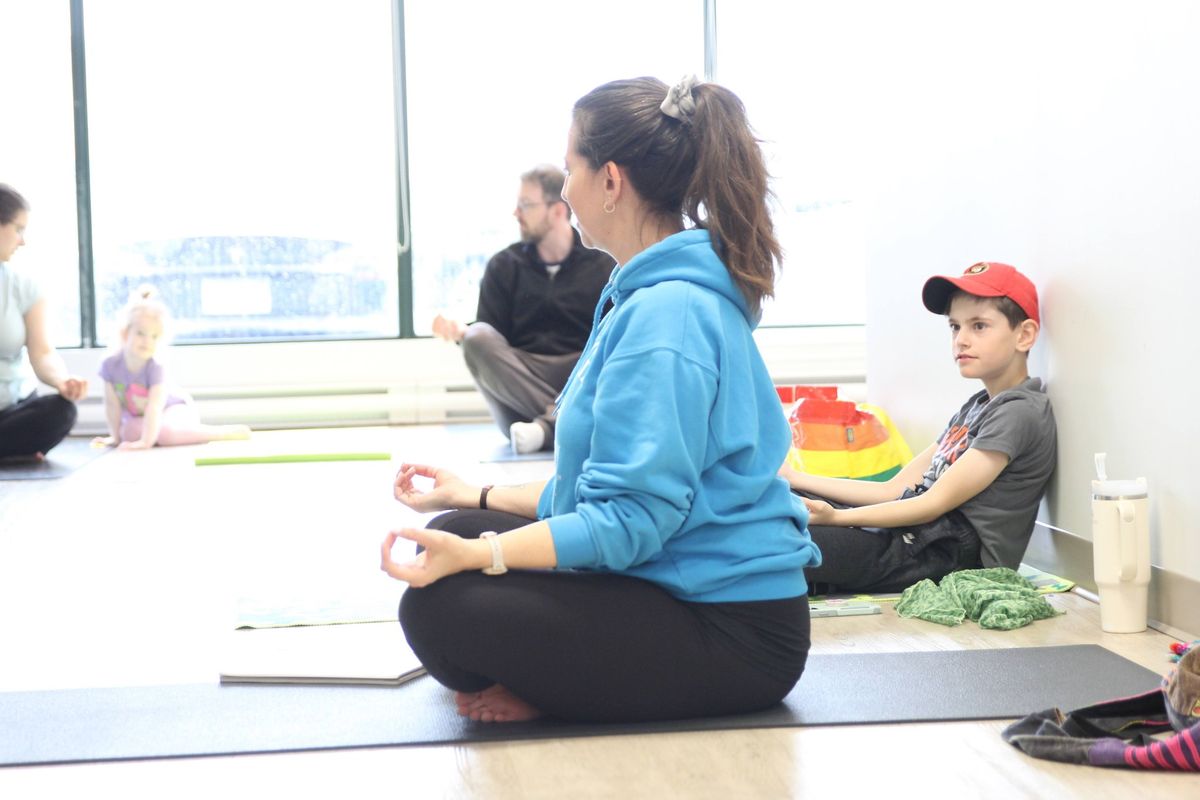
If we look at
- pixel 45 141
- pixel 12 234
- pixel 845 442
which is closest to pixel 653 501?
pixel 845 442

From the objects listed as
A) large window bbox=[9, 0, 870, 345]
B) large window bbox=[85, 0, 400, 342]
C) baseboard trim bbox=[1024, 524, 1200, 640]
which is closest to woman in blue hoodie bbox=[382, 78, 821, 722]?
baseboard trim bbox=[1024, 524, 1200, 640]

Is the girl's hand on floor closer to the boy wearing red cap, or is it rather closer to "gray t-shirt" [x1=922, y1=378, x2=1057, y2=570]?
the boy wearing red cap

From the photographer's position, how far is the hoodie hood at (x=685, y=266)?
6.14 feet

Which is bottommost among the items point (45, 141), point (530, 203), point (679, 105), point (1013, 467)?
point (1013, 467)

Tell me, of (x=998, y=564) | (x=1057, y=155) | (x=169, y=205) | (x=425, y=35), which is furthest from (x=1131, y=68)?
(x=169, y=205)

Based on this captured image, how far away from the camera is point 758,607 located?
6.22ft

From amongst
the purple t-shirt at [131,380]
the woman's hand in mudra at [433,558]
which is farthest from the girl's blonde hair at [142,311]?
the woman's hand in mudra at [433,558]

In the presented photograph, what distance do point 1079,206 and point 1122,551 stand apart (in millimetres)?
706

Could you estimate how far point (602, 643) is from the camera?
1836mm

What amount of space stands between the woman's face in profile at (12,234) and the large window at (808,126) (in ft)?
11.2

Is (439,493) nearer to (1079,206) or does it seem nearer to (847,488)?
(847,488)

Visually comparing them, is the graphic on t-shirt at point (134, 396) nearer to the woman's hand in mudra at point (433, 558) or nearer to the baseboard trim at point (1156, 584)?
the baseboard trim at point (1156, 584)

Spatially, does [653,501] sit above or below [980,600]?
above

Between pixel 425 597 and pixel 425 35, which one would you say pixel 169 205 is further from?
pixel 425 597
